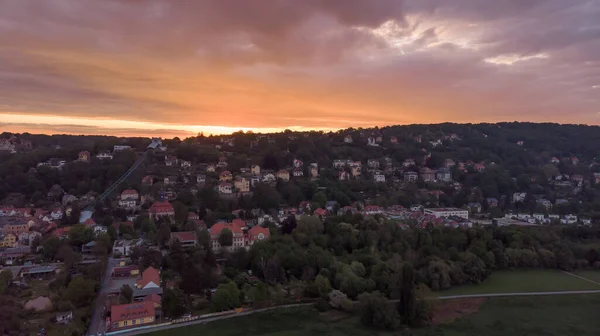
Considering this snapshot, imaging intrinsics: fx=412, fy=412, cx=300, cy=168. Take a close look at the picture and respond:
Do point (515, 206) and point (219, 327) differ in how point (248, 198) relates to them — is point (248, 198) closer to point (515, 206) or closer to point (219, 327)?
point (219, 327)

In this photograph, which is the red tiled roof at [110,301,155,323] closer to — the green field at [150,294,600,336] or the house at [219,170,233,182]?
the green field at [150,294,600,336]

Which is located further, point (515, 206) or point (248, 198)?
point (515, 206)

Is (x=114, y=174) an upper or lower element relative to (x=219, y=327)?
upper

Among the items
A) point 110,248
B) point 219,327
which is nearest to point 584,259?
point 219,327

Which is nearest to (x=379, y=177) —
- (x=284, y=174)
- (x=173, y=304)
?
(x=284, y=174)

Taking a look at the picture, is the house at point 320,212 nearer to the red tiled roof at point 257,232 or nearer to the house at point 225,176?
the red tiled roof at point 257,232

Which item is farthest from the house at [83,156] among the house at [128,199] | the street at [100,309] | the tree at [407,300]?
the tree at [407,300]

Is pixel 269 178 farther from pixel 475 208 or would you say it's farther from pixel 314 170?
pixel 475 208
